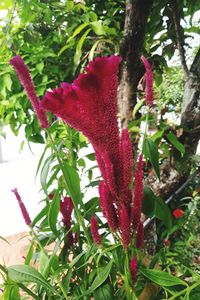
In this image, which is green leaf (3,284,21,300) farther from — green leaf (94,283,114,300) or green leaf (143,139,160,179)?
green leaf (143,139,160,179)

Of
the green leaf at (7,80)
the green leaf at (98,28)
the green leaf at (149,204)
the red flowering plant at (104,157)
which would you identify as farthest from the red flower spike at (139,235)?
the green leaf at (7,80)

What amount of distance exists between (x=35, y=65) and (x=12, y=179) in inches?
95.3

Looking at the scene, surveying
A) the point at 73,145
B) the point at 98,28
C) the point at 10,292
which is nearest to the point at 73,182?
the point at 10,292

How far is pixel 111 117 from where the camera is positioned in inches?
10.3

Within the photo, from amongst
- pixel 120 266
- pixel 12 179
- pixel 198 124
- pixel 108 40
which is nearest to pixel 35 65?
pixel 108 40

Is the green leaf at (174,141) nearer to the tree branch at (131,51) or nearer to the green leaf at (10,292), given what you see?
the tree branch at (131,51)

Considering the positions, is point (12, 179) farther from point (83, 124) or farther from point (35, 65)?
point (83, 124)

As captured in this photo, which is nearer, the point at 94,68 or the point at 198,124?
the point at 94,68

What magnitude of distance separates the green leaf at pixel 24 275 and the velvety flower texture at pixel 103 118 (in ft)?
0.43

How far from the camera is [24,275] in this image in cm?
38

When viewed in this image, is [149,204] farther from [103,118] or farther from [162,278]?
[103,118]

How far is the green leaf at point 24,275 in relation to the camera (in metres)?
0.37

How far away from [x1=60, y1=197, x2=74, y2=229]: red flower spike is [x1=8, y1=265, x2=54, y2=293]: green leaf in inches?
4.0

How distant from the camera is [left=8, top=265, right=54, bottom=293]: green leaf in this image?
368mm
